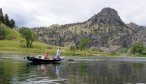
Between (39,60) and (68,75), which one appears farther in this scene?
(39,60)

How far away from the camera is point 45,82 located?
5053 centimetres

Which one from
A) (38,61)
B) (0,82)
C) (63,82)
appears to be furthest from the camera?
(38,61)

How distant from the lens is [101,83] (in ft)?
167

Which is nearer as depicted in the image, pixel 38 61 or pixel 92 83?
pixel 92 83

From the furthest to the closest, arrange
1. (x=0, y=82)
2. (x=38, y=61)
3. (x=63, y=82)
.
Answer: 1. (x=38, y=61)
2. (x=63, y=82)
3. (x=0, y=82)

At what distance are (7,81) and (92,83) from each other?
1136cm

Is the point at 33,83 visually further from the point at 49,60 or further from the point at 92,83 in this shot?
the point at 49,60

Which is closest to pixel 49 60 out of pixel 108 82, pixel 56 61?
pixel 56 61

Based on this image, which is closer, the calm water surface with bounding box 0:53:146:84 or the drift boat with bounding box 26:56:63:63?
the calm water surface with bounding box 0:53:146:84

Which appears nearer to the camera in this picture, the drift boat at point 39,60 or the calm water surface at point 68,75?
the calm water surface at point 68,75

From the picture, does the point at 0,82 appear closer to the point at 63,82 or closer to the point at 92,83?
the point at 63,82

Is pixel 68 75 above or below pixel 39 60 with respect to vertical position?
below

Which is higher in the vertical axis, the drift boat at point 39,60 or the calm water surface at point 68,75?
the drift boat at point 39,60

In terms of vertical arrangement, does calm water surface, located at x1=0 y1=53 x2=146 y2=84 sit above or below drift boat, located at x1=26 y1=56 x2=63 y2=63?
below
